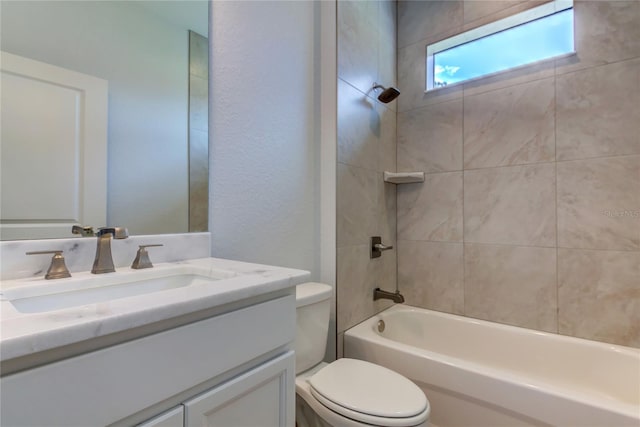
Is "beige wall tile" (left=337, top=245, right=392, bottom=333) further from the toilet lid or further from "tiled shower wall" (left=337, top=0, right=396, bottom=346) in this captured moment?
the toilet lid

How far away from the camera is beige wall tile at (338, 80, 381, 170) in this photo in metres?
1.66

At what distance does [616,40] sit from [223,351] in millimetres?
2238

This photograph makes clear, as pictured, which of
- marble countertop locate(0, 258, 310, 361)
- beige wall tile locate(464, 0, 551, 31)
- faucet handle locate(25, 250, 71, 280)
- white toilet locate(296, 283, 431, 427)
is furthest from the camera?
beige wall tile locate(464, 0, 551, 31)

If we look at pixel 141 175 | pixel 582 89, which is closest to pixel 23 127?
pixel 141 175

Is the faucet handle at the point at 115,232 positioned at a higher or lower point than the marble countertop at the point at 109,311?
higher

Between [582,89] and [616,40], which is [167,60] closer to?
[582,89]

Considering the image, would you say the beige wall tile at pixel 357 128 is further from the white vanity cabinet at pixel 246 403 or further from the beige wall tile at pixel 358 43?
the white vanity cabinet at pixel 246 403

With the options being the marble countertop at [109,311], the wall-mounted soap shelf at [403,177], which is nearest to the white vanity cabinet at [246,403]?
the marble countertop at [109,311]

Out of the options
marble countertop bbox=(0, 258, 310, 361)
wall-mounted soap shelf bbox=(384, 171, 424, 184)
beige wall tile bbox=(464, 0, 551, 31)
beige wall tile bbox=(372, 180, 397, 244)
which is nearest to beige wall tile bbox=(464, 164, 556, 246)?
wall-mounted soap shelf bbox=(384, 171, 424, 184)

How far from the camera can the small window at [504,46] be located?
172 cm

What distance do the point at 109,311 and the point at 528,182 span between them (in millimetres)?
1991

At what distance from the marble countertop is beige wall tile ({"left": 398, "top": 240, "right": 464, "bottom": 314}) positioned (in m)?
1.41

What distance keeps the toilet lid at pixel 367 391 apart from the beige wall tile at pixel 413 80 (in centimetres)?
170

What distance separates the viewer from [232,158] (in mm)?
1332
